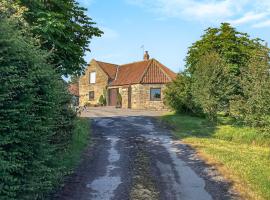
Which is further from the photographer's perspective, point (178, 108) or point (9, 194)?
point (178, 108)

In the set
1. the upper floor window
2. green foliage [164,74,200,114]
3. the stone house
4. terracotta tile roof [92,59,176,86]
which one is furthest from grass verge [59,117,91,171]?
the upper floor window

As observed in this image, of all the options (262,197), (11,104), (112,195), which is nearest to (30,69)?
(11,104)

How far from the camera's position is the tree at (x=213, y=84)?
26.6 metres

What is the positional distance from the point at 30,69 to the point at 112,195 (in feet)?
13.9

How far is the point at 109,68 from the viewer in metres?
54.9

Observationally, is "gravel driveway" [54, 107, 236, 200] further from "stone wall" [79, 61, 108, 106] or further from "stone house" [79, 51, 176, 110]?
"stone wall" [79, 61, 108, 106]

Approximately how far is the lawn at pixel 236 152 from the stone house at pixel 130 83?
54.1 feet

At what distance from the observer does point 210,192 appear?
35.6ft

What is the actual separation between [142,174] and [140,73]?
118ft

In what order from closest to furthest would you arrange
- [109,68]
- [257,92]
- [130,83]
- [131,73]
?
[257,92] < [130,83] < [131,73] < [109,68]

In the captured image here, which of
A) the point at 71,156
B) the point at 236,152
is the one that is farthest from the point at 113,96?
the point at 71,156

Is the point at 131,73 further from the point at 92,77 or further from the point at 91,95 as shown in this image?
the point at 91,95

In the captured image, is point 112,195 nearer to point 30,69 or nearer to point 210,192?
point 210,192

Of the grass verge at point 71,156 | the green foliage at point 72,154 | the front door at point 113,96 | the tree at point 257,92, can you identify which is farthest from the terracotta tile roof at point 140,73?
the grass verge at point 71,156
